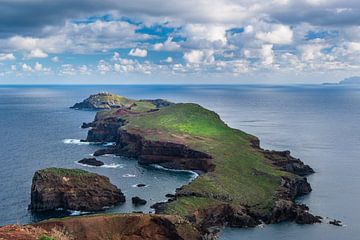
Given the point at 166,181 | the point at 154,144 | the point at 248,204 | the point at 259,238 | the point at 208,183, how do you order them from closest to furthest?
the point at 259,238
the point at 248,204
the point at 208,183
the point at 166,181
the point at 154,144

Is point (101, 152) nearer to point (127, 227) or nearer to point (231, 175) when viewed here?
point (231, 175)

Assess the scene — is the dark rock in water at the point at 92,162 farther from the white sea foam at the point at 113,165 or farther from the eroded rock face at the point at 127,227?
the eroded rock face at the point at 127,227

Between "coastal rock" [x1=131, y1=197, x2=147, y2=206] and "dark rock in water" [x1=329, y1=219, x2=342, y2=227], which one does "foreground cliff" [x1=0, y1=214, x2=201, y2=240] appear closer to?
"coastal rock" [x1=131, y1=197, x2=147, y2=206]

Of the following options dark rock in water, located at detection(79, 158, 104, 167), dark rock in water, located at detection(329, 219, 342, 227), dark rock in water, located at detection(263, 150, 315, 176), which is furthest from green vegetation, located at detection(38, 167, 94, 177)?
dark rock in water, located at detection(263, 150, 315, 176)

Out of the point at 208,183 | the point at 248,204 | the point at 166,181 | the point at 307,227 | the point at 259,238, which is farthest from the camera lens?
the point at 166,181

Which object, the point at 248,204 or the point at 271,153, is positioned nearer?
the point at 248,204

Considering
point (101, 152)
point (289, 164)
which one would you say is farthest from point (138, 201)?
point (101, 152)

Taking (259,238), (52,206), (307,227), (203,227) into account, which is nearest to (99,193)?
(52,206)

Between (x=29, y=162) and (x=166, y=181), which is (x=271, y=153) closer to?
(x=166, y=181)
